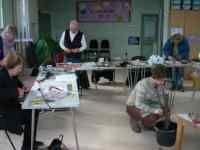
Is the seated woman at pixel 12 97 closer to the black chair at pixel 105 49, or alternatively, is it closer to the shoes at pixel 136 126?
the shoes at pixel 136 126

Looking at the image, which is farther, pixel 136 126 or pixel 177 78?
pixel 177 78

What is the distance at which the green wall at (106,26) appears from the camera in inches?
380

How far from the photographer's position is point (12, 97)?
107 inches

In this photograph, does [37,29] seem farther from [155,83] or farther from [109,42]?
[155,83]

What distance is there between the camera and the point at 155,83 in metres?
3.55

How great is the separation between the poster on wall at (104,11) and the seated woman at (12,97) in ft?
23.2

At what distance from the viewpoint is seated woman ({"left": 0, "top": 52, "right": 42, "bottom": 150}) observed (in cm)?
269

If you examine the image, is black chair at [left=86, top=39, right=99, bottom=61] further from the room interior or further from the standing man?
the standing man

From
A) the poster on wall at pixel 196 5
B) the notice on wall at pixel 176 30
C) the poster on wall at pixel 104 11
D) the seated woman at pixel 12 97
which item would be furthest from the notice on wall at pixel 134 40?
the seated woman at pixel 12 97

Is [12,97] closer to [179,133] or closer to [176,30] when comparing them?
[179,133]

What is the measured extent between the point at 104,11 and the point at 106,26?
0.46 metres

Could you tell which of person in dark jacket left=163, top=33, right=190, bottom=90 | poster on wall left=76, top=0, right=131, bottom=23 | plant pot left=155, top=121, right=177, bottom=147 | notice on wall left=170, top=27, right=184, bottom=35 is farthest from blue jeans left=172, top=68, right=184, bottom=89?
poster on wall left=76, top=0, right=131, bottom=23

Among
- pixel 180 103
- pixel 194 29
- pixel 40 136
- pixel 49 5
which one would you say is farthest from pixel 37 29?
pixel 40 136

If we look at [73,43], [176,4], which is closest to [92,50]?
[176,4]
